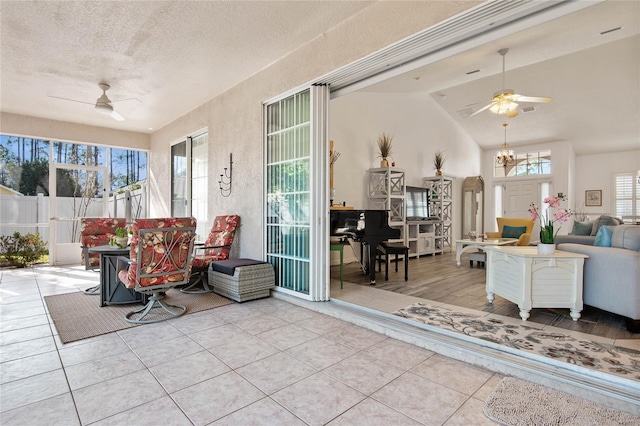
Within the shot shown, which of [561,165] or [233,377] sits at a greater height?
[561,165]

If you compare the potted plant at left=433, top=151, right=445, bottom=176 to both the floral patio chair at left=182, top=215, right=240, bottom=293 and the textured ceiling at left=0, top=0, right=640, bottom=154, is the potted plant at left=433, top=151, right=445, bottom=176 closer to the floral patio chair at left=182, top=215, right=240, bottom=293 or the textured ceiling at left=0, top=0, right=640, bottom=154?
the textured ceiling at left=0, top=0, right=640, bottom=154

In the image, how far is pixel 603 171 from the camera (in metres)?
9.50

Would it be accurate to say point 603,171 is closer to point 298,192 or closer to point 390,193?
point 390,193

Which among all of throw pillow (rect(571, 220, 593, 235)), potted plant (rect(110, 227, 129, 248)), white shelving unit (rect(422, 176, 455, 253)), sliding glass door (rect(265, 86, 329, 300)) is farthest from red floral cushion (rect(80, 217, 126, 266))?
throw pillow (rect(571, 220, 593, 235))

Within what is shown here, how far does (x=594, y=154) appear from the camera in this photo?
9688 mm

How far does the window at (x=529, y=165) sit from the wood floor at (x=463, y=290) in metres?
5.07

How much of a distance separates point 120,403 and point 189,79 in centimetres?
423

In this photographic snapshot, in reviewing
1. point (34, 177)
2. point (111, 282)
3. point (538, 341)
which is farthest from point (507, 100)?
point (34, 177)

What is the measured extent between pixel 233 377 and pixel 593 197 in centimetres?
1163

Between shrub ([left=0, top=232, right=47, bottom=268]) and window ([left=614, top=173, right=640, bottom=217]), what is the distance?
14.6 m

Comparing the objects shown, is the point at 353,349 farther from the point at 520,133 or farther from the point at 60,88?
the point at 520,133

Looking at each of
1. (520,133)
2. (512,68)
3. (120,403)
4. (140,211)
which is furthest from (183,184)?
(520,133)

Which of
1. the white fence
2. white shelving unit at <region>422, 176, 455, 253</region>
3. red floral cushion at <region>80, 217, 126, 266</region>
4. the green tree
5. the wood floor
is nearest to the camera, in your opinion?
the wood floor

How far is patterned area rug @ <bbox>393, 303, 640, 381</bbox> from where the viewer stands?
6.78 feet
